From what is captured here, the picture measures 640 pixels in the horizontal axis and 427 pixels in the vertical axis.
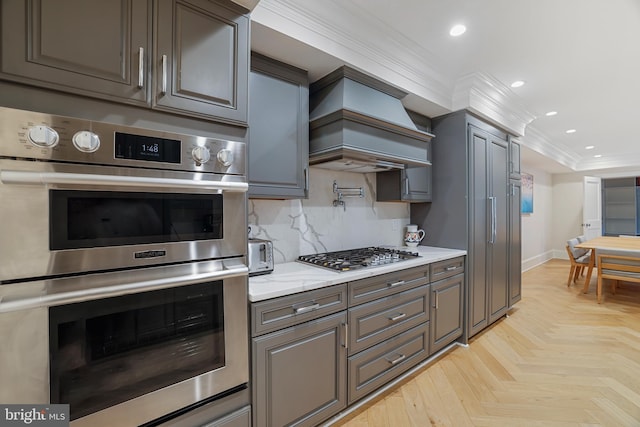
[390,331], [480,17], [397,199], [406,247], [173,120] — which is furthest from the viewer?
[406,247]

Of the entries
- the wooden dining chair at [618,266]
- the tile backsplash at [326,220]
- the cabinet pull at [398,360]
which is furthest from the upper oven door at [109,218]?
the wooden dining chair at [618,266]

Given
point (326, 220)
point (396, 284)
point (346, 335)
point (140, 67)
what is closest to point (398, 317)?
point (396, 284)

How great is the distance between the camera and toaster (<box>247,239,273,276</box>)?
65.8 inches

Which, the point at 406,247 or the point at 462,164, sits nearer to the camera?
the point at 462,164

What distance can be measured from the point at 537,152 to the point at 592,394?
4231 millimetres

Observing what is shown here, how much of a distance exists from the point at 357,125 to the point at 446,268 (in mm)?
1555

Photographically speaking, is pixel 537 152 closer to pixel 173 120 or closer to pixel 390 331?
pixel 390 331

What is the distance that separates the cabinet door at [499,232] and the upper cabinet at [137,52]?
2.92m

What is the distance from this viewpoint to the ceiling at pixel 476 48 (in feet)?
5.64

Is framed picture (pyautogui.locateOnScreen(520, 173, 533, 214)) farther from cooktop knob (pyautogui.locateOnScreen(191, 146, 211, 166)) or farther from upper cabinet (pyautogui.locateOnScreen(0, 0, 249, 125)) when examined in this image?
cooktop knob (pyautogui.locateOnScreen(191, 146, 211, 166))

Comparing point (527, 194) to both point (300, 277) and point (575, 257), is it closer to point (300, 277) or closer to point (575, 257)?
point (575, 257)

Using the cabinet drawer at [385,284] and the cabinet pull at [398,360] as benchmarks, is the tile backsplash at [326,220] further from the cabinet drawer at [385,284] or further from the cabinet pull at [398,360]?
the cabinet pull at [398,360]

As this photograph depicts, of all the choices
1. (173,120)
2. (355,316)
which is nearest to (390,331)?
(355,316)

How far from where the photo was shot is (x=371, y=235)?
110 inches
